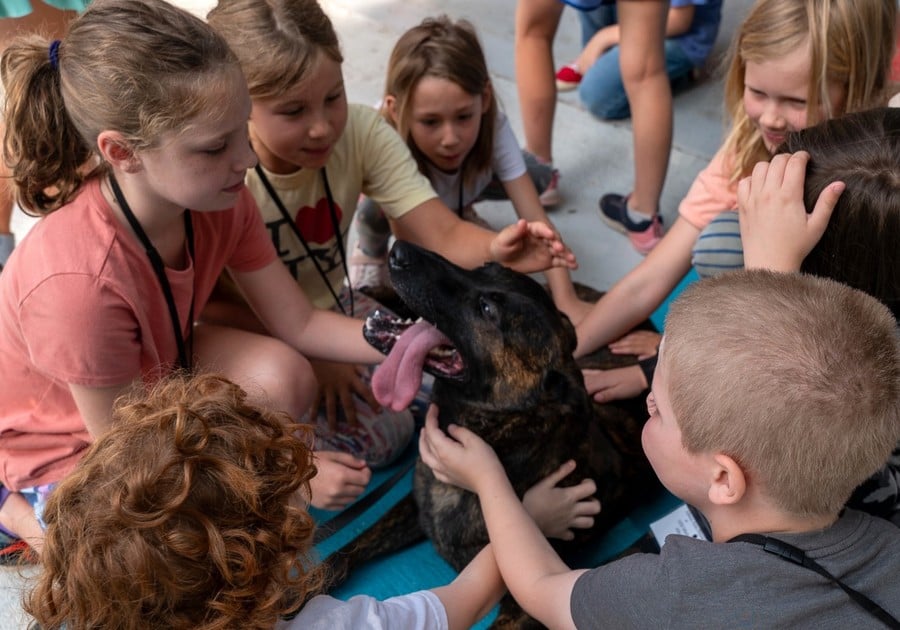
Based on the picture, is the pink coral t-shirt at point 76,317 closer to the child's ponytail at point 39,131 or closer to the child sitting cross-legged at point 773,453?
the child's ponytail at point 39,131

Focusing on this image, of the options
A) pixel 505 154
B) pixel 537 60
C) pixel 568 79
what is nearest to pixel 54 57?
pixel 505 154

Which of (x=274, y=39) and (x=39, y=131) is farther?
(x=274, y=39)

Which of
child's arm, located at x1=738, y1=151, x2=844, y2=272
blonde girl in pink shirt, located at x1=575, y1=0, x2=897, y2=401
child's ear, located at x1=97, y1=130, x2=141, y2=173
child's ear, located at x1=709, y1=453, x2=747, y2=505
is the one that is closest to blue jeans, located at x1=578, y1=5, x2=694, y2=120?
blonde girl in pink shirt, located at x1=575, y1=0, x2=897, y2=401

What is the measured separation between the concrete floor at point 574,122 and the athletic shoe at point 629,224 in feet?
0.15

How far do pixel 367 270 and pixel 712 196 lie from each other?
5.67 ft

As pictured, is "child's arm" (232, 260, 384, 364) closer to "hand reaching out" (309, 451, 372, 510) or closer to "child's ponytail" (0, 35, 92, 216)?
"hand reaching out" (309, 451, 372, 510)

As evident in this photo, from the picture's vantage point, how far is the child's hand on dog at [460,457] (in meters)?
2.51

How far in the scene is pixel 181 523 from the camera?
1.65m

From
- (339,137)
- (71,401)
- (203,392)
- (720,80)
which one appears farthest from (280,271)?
(720,80)

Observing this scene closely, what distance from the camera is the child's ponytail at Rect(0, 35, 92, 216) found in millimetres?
2328

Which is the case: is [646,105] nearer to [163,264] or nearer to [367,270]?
[367,270]

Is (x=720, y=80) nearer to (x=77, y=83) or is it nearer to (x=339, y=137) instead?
(x=339, y=137)

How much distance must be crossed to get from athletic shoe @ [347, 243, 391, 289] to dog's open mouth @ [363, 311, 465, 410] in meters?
1.50

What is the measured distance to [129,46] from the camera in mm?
2250
